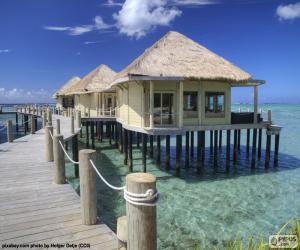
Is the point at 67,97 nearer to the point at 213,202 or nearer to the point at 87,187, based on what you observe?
the point at 213,202

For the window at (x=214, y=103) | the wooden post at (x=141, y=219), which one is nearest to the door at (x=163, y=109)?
the window at (x=214, y=103)

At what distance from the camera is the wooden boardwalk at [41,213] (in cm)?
443

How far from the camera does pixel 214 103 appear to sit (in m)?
16.5

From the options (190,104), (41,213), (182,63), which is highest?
(182,63)

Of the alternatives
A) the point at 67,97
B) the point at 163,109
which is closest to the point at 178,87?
the point at 163,109

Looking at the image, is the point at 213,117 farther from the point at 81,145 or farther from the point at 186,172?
the point at 81,145

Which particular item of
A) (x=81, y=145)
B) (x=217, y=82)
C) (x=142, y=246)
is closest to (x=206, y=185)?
(x=217, y=82)

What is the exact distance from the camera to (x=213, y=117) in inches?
646

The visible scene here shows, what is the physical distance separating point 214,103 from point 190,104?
1638 mm

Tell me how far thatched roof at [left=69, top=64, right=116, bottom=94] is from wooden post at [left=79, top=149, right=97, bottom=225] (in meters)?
21.1

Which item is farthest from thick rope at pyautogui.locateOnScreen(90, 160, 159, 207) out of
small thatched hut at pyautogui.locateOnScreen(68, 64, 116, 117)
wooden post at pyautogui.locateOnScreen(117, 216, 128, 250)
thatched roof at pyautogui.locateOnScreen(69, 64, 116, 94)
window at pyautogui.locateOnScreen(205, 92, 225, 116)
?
thatched roof at pyautogui.locateOnScreen(69, 64, 116, 94)

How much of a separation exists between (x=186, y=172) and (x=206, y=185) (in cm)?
273

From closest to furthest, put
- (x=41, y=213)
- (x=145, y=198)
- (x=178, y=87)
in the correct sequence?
(x=145, y=198) → (x=41, y=213) → (x=178, y=87)

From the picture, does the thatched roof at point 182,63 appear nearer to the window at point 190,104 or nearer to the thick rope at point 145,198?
the window at point 190,104
